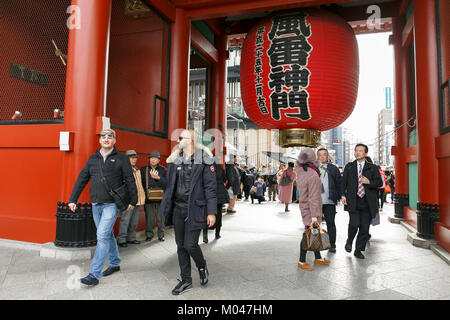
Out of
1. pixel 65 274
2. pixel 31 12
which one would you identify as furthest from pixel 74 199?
pixel 31 12

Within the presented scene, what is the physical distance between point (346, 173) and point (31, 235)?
5.29m

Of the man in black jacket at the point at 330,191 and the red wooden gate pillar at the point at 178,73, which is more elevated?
the red wooden gate pillar at the point at 178,73

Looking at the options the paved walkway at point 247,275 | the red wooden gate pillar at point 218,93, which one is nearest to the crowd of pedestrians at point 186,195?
the paved walkway at point 247,275

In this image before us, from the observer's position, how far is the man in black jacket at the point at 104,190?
3387 mm

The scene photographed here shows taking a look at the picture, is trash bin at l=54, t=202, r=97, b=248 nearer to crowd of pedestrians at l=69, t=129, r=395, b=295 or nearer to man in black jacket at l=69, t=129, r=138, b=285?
crowd of pedestrians at l=69, t=129, r=395, b=295

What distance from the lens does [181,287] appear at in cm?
320

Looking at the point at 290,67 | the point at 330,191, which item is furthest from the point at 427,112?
the point at 290,67

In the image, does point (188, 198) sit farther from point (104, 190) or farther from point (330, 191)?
point (330, 191)

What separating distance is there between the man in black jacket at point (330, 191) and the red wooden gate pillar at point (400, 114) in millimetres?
4393

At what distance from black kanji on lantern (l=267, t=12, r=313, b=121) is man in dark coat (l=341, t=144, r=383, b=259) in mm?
1140

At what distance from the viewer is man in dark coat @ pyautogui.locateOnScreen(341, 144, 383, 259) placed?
465 cm

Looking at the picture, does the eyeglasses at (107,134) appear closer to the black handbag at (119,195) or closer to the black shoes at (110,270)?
the black handbag at (119,195)

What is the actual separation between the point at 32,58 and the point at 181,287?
6.33 m

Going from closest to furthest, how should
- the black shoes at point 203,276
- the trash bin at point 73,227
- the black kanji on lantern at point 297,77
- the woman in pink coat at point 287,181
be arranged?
the black shoes at point 203,276
the trash bin at point 73,227
the black kanji on lantern at point 297,77
the woman in pink coat at point 287,181
